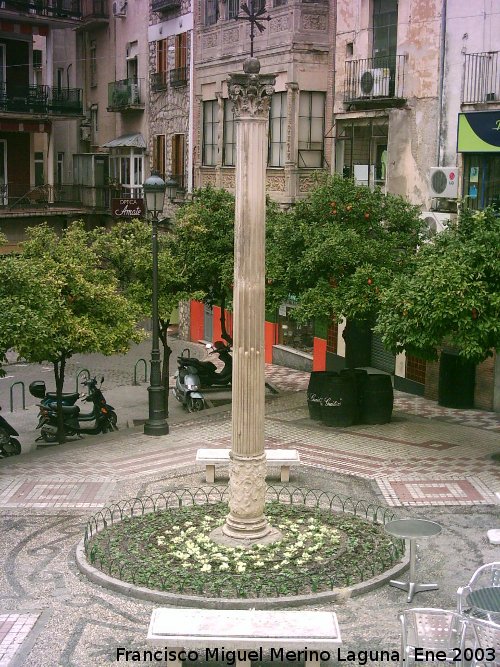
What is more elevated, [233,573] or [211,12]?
[211,12]

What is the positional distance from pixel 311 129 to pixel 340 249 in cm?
923

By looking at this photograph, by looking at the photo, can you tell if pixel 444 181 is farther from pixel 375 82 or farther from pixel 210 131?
pixel 210 131

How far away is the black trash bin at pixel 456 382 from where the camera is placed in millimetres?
21891

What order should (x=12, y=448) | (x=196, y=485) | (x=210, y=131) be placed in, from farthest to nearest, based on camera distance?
1. (x=210, y=131)
2. (x=12, y=448)
3. (x=196, y=485)

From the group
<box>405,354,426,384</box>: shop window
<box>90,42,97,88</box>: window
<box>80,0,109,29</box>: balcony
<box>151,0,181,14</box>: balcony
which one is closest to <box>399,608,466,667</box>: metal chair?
<box>405,354,426,384</box>: shop window

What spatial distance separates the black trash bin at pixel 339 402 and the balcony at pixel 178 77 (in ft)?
55.0

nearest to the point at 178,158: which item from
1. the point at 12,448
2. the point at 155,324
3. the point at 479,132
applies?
the point at 479,132

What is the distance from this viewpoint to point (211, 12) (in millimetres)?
30781

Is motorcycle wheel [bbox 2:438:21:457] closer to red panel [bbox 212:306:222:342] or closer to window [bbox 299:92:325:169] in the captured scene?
window [bbox 299:92:325:169]

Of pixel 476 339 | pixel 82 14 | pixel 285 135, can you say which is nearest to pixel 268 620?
pixel 476 339

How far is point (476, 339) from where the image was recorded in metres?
15.6

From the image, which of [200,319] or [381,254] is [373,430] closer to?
[381,254]

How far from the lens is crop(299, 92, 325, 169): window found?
1040 inches

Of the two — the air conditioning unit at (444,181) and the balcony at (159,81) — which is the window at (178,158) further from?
the air conditioning unit at (444,181)
